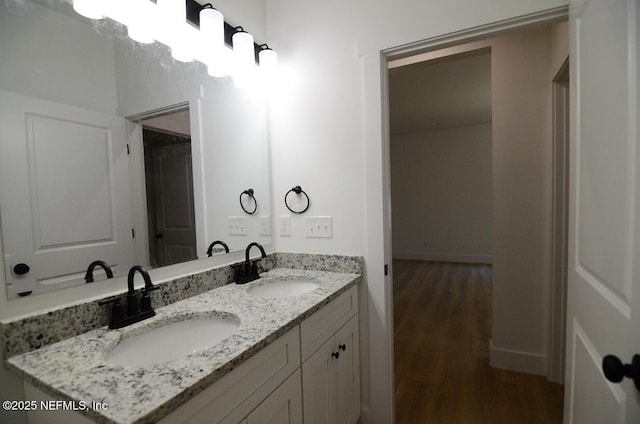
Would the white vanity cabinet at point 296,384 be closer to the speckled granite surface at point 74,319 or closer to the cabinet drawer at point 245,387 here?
the cabinet drawer at point 245,387

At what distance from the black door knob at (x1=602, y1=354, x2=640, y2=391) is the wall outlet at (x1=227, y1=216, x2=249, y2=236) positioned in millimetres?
1446

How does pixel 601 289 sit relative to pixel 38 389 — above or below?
above

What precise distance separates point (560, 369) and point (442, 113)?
3.79m

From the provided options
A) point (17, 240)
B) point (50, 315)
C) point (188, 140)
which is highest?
point (188, 140)

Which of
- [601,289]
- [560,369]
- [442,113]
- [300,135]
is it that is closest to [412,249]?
[442,113]

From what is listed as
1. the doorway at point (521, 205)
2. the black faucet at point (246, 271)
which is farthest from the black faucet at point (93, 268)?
the doorway at point (521, 205)

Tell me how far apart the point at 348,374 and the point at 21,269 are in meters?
1.28

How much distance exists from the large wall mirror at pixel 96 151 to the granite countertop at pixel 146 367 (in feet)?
0.73

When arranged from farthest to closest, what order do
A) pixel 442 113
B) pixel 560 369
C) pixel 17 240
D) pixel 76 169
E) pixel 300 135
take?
1. pixel 442 113
2. pixel 560 369
3. pixel 300 135
4. pixel 76 169
5. pixel 17 240

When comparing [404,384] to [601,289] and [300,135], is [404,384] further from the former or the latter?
[300,135]

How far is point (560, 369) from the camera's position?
192 cm

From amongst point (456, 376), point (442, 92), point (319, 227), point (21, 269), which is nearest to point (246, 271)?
point (319, 227)

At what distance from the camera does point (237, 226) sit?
158 cm

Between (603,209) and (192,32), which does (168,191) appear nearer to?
(192,32)
